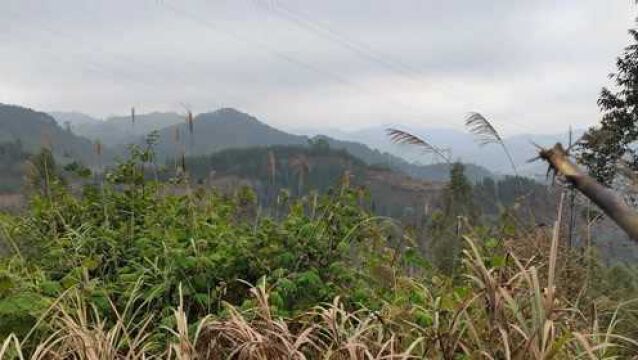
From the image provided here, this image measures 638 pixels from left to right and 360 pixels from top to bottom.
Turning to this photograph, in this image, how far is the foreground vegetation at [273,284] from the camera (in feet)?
10.7

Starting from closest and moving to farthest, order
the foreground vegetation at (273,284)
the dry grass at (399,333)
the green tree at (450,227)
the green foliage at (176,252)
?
the dry grass at (399,333) → the foreground vegetation at (273,284) → the green foliage at (176,252) → the green tree at (450,227)

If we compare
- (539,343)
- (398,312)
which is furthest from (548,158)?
(398,312)

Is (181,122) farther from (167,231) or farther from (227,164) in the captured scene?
(227,164)

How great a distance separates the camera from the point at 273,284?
412 centimetres

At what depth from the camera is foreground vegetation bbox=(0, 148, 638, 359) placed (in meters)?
3.27

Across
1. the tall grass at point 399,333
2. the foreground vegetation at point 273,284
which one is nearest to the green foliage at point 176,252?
the foreground vegetation at point 273,284

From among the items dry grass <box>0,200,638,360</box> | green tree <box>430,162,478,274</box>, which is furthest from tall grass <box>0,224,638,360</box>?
green tree <box>430,162,478,274</box>

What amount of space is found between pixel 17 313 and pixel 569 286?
3.66 metres

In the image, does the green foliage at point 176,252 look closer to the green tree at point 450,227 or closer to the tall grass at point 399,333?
the tall grass at point 399,333

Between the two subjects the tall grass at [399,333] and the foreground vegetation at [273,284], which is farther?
the foreground vegetation at [273,284]

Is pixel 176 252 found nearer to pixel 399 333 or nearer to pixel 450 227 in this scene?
pixel 399 333

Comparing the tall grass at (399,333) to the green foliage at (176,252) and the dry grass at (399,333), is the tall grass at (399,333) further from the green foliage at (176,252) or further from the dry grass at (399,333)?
the green foliage at (176,252)

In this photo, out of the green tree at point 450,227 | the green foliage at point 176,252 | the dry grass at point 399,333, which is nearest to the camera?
the dry grass at point 399,333

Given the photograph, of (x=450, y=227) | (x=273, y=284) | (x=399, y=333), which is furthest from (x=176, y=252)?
(x=450, y=227)
